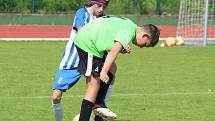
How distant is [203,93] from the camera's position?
10.9 m

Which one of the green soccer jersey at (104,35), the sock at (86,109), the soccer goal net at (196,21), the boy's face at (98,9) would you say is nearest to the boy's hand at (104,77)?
the green soccer jersey at (104,35)

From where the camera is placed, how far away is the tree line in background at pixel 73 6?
3509cm

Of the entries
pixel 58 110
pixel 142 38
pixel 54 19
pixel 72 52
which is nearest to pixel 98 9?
pixel 72 52

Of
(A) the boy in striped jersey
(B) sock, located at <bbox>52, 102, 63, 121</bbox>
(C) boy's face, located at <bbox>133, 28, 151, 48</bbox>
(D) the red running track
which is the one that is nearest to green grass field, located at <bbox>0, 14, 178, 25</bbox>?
(D) the red running track

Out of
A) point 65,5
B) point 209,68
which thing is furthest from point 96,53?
point 65,5

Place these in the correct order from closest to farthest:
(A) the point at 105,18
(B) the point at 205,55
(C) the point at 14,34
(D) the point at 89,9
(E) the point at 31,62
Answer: (A) the point at 105,18
(D) the point at 89,9
(E) the point at 31,62
(B) the point at 205,55
(C) the point at 14,34

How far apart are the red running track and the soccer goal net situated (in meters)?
4.54

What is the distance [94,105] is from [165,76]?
744 cm

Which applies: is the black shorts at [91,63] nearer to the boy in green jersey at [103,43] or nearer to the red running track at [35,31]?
the boy in green jersey at [103,43]

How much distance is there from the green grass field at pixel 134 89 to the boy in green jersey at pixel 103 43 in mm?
1926

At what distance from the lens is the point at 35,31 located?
32.3 metres

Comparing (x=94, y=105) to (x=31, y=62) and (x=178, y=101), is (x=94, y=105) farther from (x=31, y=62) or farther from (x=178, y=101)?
(x=31, y=62)

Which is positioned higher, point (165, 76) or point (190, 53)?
point (165, 76)

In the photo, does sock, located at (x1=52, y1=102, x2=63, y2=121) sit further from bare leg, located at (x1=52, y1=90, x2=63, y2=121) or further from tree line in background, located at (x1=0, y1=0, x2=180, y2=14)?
tree line in background, located at (x1=0, y1=0, x2=180, y2=14)
